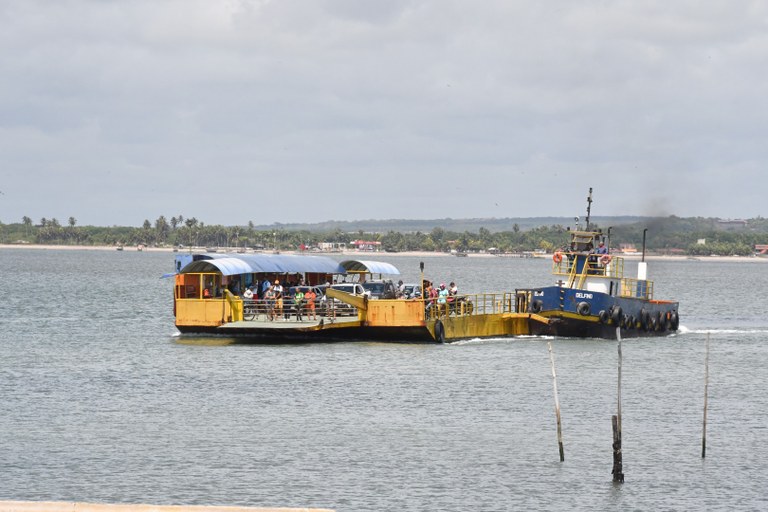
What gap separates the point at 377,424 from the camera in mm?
37531

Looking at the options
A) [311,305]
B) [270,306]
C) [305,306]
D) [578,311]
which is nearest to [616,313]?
[578,311]

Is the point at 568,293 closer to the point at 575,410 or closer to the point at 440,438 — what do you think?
the point at 575,410

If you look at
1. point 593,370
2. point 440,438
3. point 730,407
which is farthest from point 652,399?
point 440,438

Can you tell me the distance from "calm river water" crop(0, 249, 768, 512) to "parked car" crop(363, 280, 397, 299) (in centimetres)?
275

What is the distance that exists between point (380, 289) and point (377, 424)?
80.9ft

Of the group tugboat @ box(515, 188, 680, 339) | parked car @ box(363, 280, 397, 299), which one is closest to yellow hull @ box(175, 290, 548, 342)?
parked car @ box(363, 280, 397, 299)

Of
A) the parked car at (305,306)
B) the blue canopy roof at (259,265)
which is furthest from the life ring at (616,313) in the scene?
the blue canopy roof at (259,265)

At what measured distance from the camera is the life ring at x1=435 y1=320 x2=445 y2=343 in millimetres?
55803

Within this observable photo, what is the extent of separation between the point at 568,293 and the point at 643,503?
3201cm

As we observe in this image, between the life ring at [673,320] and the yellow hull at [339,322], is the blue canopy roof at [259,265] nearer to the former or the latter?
the yellow hull at [339,322]

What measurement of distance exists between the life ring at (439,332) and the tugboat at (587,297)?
623 cm

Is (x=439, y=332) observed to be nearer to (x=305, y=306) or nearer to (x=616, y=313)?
(x=305, y=306)

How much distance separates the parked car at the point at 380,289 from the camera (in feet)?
191

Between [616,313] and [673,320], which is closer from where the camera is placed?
[616,313]
